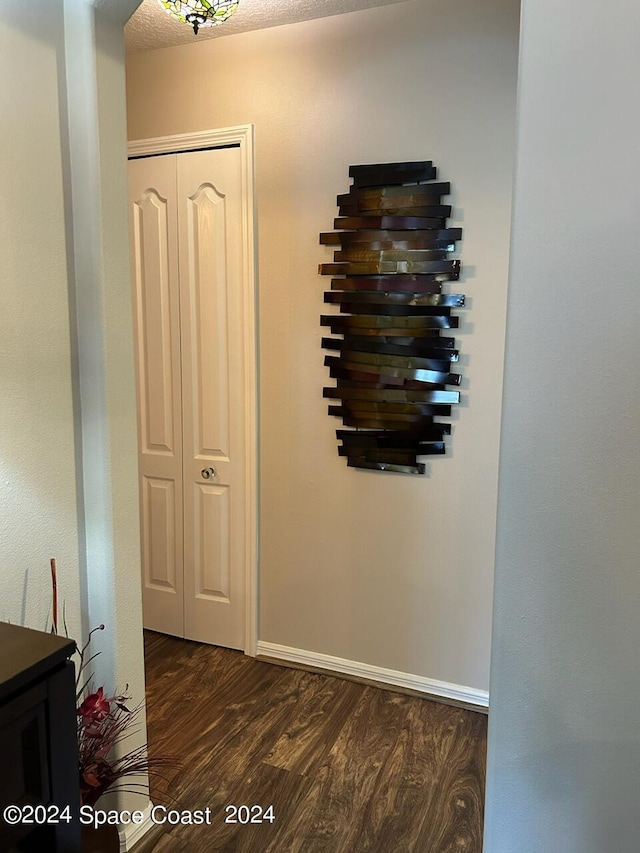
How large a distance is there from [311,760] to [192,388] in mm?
1617

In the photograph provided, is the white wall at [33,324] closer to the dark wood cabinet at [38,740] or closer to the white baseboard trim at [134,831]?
the dark wood cabinet at [38,740]

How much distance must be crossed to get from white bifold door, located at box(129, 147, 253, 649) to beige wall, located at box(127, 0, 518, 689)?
0.13 meters

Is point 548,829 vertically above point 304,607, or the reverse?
point 548,829

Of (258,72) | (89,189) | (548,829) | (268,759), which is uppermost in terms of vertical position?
(258,72)

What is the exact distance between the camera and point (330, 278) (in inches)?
103

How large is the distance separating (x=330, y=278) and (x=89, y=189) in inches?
47.6

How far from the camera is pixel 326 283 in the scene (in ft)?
8.62

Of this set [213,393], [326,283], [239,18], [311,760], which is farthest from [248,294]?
[311,760]

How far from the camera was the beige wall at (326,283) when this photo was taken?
91.7 inches

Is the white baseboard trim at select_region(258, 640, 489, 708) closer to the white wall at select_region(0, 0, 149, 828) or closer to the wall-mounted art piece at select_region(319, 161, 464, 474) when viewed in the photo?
the wall-mounted art piece at select_region(319, 161, 464, 474)

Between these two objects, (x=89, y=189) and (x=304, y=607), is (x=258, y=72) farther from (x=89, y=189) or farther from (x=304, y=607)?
(x=304, y=607)

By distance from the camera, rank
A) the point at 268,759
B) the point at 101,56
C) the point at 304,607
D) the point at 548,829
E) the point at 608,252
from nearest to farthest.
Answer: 1. the point at 608,252
2. the point at 548,829
3. the point at 101,56
4. the point at 268,759
5. the point at 304,607

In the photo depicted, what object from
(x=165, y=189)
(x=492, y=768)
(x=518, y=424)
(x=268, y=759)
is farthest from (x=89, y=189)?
(x=268, y=759)

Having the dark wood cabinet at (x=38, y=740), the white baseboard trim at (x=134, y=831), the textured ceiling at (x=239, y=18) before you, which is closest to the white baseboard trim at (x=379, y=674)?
the white baseboard trim at (x=134, y=831)
